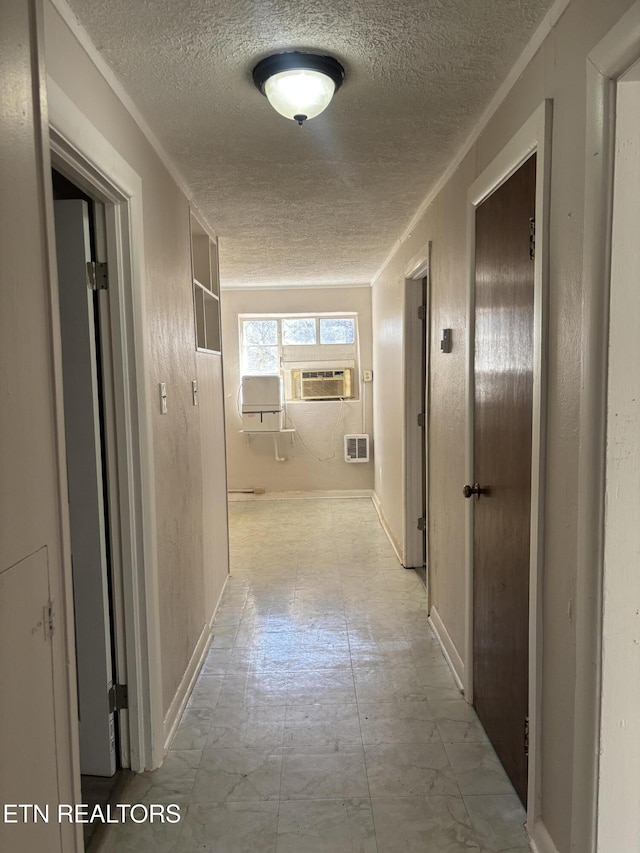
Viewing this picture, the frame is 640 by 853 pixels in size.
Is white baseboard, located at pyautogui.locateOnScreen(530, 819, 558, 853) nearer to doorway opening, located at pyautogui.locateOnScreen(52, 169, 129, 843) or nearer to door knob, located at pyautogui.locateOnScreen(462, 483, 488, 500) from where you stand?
door knob, located at pyautogui.locateOnScreen(462, 483, 488, 500)

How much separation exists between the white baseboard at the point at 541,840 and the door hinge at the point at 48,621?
143 cm

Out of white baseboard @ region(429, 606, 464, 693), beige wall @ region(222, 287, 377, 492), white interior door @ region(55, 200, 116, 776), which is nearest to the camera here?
white interior door @ region(55, 200, 116, 776)

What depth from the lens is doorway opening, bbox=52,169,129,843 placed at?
184 centimetres

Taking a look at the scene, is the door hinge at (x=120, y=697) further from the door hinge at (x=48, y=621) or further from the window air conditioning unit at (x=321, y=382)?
the window air conditioning unit at (x=321, y=382)

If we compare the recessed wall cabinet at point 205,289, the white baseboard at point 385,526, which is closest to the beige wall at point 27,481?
the recessed wall cabinet at point 205,289

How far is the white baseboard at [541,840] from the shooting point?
1566 mm

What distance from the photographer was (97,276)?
1868mm

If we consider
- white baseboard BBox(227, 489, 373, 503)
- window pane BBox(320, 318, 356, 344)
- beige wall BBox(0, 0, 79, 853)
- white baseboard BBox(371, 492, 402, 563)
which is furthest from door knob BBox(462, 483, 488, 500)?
window pane BBox(320, 318, 356, 344)

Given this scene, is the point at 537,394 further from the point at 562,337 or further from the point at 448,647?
the point at 448,647

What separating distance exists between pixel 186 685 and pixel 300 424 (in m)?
4.03

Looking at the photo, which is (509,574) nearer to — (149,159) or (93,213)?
(93,213)

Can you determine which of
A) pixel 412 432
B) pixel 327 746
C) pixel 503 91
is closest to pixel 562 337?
pixel 503 91

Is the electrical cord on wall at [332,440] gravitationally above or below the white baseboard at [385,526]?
above

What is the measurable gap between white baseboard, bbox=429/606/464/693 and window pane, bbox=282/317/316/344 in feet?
12.4
